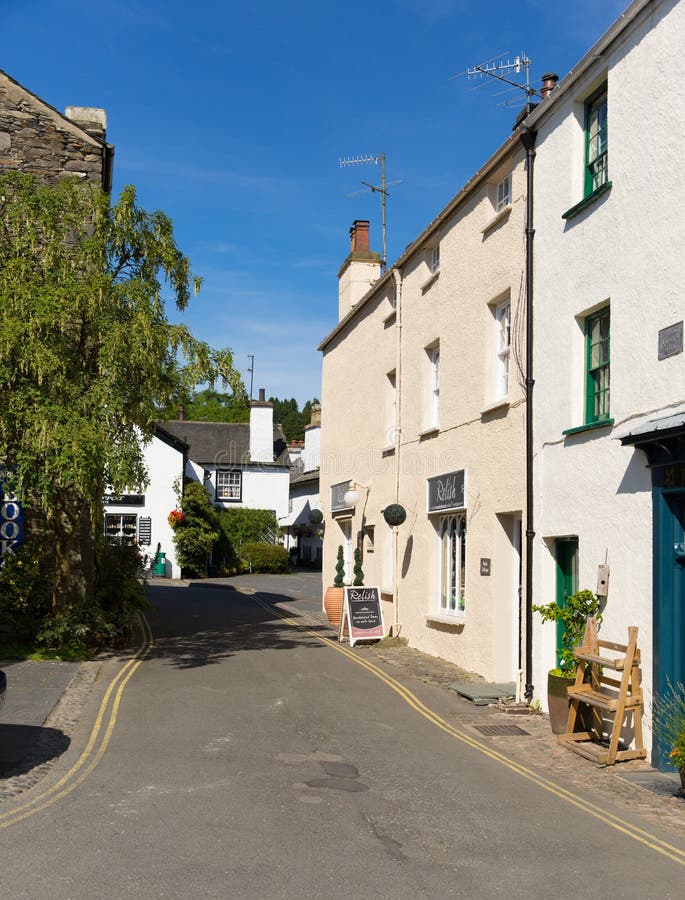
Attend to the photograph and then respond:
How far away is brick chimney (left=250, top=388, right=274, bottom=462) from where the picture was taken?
1987 inches

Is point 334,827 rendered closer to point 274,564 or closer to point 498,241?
point 498,241

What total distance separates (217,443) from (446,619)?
36.9 metres

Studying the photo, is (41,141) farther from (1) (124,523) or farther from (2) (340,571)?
(1) (124,523)

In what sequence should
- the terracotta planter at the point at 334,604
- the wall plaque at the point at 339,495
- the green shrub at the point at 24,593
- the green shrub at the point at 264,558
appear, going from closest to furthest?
the green shrub at the point at 24,593, the terracotta planter at the point at 334,604, the wall plaque at the point at 339,495, the green shrub at the point at 264,558

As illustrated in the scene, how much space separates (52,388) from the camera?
44.2 ft

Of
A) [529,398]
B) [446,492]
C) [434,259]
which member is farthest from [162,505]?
[529,398]

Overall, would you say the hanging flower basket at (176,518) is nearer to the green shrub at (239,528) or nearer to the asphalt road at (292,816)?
the green shrub at (239,528)

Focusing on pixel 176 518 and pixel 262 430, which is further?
pixel 262 430

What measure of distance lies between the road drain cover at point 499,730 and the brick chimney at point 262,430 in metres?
39.5

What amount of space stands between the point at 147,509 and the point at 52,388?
2869 centimetres

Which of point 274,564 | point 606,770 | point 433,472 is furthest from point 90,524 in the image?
point 274,564

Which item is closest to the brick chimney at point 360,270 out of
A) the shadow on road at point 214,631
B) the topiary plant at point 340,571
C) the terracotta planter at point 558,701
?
the topiary plant at point 340,571

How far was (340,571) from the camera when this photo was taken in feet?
79.6

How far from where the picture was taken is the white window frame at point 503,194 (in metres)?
14.6
